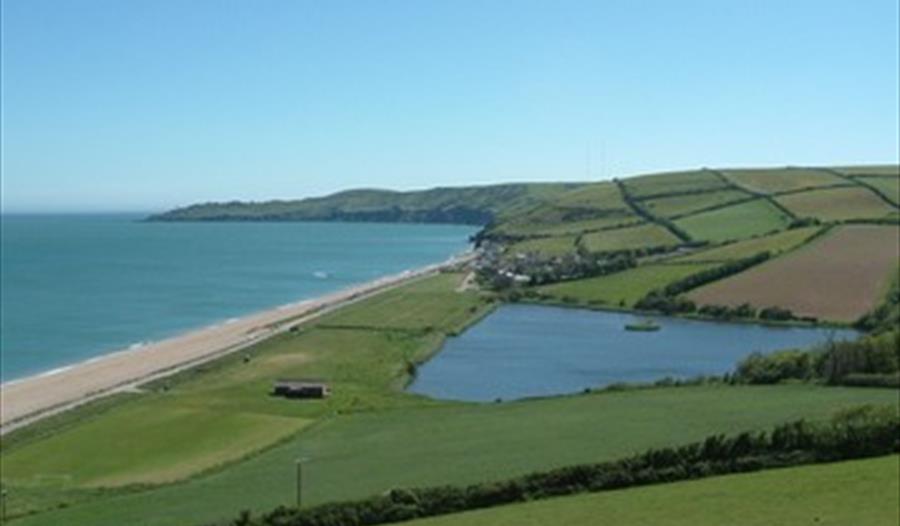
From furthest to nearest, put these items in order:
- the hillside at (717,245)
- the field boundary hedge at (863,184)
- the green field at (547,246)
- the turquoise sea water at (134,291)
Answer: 1. the green field at (547,246)
2. the field boundary hedge at (863,184)
3. the hillside at (717,245)
4. the turquoise sea water at (134,291)

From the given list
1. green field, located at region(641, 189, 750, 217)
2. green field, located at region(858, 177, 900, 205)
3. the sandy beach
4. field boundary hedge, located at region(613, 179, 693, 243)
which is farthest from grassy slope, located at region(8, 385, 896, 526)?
green field, located at region(641, 189, 750, 217)

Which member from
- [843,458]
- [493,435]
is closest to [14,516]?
[493,435]

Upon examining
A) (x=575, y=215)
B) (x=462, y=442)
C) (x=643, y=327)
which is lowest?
(x=643, y=327)

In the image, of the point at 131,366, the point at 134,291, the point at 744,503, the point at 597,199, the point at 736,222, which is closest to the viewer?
the point at 744,503

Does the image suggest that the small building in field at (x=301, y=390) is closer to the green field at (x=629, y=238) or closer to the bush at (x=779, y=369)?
the bush at (x=779, y=369)

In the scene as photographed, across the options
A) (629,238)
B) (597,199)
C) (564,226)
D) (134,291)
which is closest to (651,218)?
(629,238)

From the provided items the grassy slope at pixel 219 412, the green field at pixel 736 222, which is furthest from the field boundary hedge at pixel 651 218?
the grassy slope at pixel 219 412

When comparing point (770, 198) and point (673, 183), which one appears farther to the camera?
point (673, 183)

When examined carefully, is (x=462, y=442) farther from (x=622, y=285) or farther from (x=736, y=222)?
(x=736, y=222)
